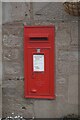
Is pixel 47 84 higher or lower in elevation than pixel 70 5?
lower

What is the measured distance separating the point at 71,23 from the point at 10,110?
2.06 metres

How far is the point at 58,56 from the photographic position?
242 inches

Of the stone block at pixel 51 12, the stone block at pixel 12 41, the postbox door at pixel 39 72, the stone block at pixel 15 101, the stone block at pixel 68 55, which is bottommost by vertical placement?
the stone block at pixel 15 101

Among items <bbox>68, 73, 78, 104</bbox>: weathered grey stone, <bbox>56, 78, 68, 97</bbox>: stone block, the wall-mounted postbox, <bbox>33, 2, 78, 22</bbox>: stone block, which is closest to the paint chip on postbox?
the wall-mounted postbox

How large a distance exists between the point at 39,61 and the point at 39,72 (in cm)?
21

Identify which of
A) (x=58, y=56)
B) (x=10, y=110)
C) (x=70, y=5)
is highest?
(x=70, y=5)

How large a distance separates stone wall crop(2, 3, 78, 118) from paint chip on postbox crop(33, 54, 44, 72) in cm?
26

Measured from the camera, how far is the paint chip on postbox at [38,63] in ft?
20.1

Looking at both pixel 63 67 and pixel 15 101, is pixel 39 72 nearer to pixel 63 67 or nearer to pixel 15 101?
pixel 63 67

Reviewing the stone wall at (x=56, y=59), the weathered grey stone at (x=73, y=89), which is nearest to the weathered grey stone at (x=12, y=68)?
the stone wall at (x=56, y=59)

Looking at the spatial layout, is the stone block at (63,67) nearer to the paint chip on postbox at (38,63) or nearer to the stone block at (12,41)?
the paint chip on postbox at (38,63)

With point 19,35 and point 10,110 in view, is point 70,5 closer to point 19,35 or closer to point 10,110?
point 19,35

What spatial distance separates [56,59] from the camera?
616cm

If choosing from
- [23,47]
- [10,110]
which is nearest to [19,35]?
[23,47]
